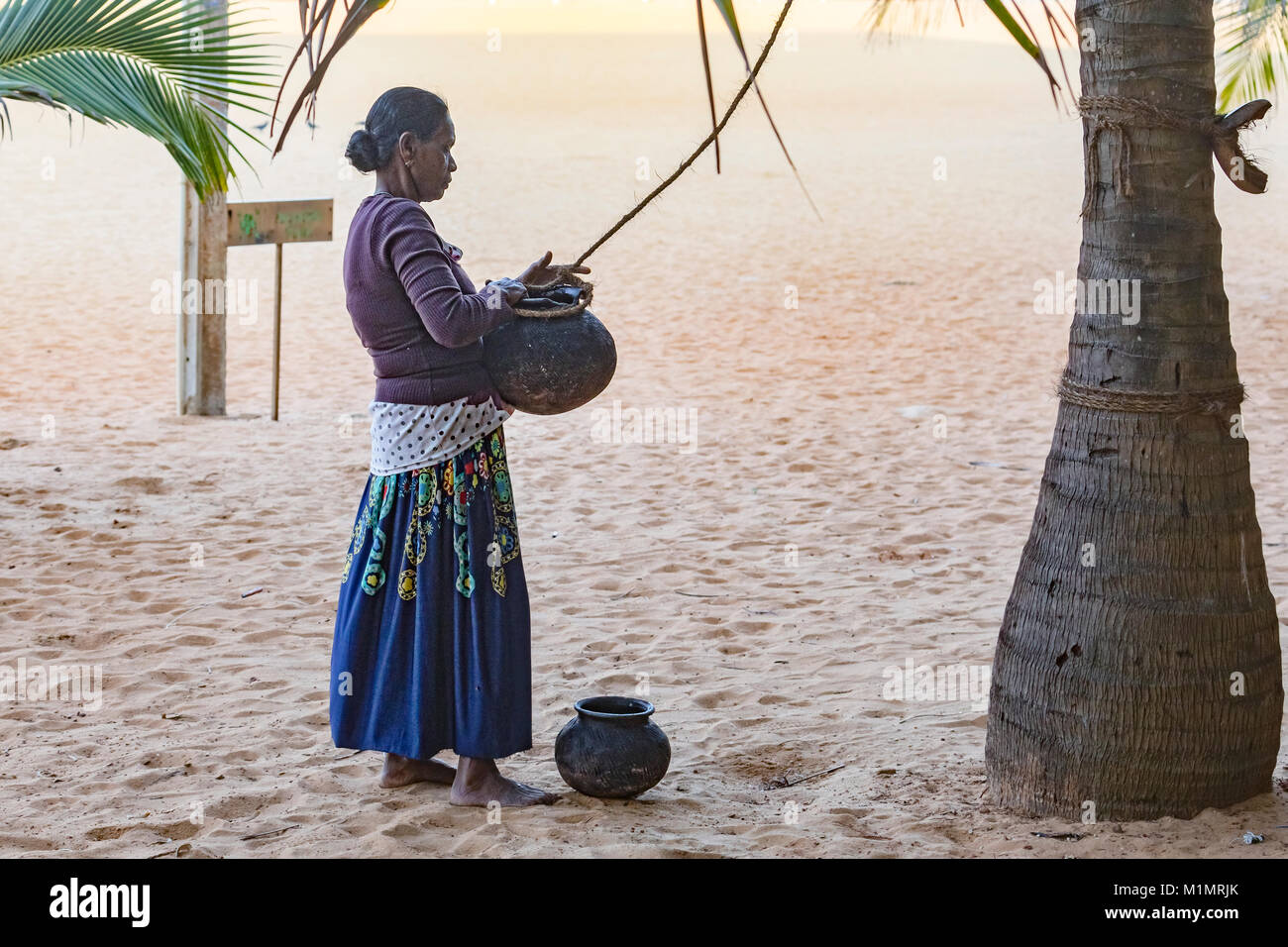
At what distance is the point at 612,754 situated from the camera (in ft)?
11.4

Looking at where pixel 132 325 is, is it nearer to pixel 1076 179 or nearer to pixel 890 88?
pixel 1076 179

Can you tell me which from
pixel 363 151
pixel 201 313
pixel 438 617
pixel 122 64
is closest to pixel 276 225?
pixel 201 313

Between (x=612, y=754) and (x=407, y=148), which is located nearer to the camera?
(x=407, y=148)

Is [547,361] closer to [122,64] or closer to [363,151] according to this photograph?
[363,151]

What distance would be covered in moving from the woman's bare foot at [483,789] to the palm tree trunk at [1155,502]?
4.23 ft

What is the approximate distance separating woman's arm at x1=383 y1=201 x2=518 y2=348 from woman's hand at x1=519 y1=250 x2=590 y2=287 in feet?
0.66

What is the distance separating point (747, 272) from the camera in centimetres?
1587

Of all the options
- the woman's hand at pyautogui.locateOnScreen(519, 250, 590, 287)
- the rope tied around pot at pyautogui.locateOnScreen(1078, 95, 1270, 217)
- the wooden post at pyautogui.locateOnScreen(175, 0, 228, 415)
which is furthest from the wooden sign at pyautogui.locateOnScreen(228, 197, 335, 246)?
the rope tied around pot at pyautogui.locateOnScreen(1078, 95, 1270, 217)

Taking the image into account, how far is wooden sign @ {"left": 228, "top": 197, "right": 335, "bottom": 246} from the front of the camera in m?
8.84

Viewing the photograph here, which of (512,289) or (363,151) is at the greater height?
(363,151)

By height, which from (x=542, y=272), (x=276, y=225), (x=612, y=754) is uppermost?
(x=276, y=225)

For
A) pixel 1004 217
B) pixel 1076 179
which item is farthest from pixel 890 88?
pixel 1004 217

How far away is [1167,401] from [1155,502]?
0.77 ft

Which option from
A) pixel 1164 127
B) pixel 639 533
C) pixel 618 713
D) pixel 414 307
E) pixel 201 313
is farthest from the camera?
pixel 201 313
